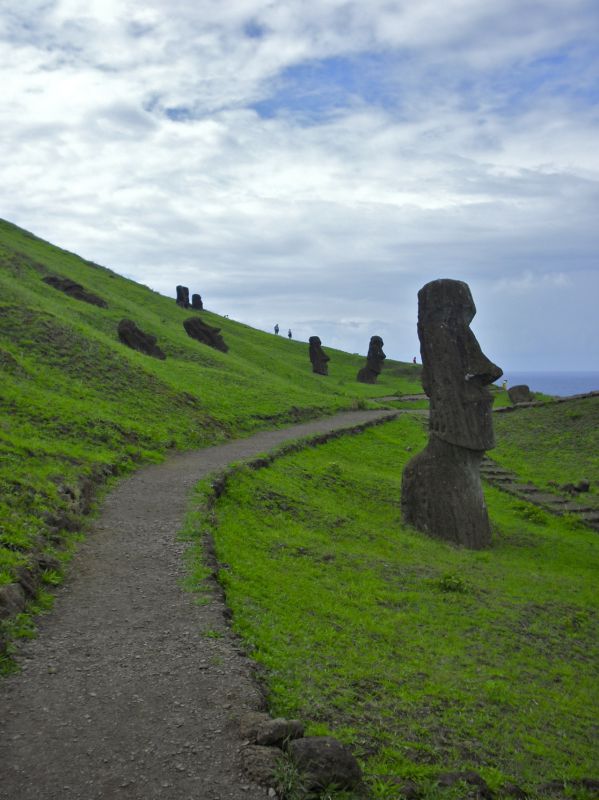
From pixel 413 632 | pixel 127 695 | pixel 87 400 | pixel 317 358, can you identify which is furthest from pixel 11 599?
pixel 317 358

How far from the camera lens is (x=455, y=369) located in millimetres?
18547

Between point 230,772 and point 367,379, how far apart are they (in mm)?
56403

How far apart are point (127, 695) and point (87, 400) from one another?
18517mm

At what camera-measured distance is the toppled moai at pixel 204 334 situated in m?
56.7

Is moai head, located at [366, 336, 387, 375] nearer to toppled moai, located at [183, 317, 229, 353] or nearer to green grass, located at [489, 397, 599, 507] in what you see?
toppled moai, located at [183, 317, 229, 353]

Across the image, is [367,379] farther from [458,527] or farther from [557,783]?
[557,783]

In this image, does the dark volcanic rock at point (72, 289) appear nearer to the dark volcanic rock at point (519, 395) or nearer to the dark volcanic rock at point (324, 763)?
the dark volcanic rock at point (519, 395)

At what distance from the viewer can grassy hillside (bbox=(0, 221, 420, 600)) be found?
522 inches

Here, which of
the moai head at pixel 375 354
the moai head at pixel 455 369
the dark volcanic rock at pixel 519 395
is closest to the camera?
the moai head at pixel 455 369

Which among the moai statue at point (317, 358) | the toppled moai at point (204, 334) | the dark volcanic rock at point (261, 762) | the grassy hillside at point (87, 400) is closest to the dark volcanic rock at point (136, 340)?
the grassy hillside at point (87, 400)

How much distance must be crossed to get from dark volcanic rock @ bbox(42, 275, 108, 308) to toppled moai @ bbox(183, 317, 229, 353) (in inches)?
297

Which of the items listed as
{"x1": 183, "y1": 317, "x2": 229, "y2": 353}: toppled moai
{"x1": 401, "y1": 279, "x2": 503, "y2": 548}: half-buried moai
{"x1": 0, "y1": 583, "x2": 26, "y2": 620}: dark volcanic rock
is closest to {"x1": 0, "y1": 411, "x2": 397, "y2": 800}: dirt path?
{"x1": 0, "y1": 583, "x2": 26, "y2": 620}: dark volcanic rock

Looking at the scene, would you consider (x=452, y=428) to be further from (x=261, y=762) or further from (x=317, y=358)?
(x=317, y=358)

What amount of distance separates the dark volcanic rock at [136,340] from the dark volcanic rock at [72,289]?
11.1 m
